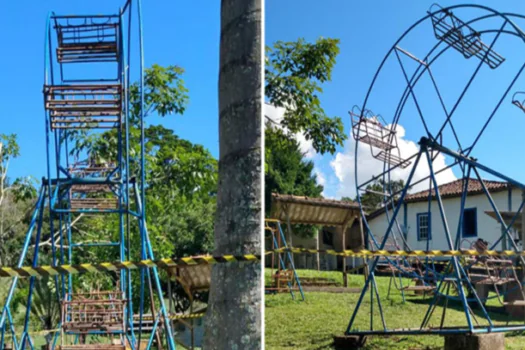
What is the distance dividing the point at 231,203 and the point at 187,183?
27.0 ft

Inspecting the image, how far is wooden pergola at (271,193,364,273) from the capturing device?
44.1ft

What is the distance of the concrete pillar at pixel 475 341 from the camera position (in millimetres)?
6406

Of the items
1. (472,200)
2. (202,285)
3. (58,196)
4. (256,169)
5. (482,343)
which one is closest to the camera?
(256,169)

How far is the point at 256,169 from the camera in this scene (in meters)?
2.98

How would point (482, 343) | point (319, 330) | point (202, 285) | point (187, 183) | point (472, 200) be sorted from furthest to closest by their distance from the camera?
point (472, 200)
point (187, 183)
point (202, 285)
point (319, 330)
point (482, 343)

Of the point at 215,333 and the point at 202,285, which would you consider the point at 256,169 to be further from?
the point at 202,285

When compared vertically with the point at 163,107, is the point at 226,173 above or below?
below

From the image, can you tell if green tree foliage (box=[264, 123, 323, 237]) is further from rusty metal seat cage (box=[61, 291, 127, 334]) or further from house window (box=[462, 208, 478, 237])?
rusty metal seat cage (box=[61, 291, 127, 334])

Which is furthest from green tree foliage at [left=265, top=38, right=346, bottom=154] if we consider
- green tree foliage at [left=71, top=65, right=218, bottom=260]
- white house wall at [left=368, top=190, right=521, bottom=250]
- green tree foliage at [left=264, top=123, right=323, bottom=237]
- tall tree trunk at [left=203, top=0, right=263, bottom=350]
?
green tree foliage at [left=264, top=123, right=323, bottom=237]

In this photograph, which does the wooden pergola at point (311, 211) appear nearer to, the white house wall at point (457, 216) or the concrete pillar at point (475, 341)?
the concrete pillar at point (475, 341)

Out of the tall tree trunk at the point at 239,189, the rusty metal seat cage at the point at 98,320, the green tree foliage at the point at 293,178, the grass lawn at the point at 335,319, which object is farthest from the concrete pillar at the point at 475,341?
the green tree foliage at the point at 293,178

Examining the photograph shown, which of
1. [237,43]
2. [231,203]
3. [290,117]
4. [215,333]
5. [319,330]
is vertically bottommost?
[319,330]

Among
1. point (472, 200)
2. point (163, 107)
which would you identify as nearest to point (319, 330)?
point (163, 107)

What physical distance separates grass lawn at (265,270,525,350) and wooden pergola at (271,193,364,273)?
1.64 m
